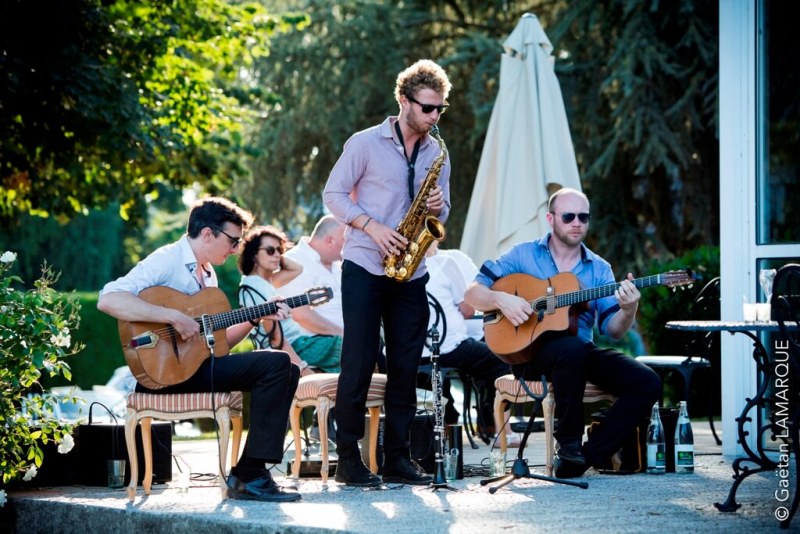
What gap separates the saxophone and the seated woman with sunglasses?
5.62ft

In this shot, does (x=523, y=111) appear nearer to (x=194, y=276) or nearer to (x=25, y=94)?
(x=194, y=276)

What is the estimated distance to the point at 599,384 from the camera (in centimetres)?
637

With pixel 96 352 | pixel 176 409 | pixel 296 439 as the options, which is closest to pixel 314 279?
pixel 296 439

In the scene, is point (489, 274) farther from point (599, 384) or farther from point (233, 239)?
point (233, 239)

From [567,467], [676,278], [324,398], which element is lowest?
[567,467]

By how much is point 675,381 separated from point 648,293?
0.88 m

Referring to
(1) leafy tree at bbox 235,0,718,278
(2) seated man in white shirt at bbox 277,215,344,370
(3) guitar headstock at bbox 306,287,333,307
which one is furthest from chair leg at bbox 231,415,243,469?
(1) leafy tree at bbox 235,0,718,278

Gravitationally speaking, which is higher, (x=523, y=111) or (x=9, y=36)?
(x=9, y=36)

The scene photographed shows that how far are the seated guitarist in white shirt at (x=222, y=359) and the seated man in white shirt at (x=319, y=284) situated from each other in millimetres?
1692

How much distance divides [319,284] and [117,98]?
4.37 meters

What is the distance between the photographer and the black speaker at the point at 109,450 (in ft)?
21.3

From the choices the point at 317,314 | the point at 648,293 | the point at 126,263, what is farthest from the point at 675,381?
the point at 126,263

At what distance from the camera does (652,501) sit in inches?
203

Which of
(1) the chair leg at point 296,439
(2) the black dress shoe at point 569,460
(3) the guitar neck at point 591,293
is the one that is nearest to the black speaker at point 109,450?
(1) the chair leg at point 296,439
